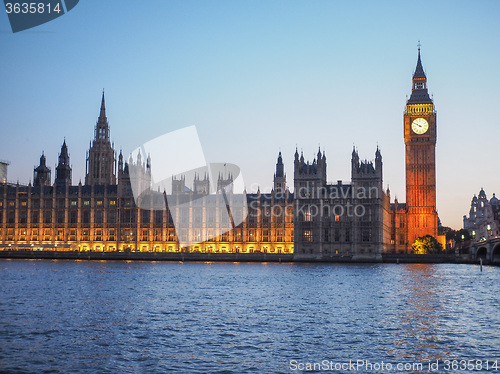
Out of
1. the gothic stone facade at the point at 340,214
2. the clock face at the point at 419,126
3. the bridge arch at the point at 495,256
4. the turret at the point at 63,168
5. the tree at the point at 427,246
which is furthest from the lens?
the turret at the point at 63,168

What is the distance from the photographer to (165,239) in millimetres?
151875

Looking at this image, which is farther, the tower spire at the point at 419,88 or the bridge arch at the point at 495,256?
the tower spire at the point at 419,88

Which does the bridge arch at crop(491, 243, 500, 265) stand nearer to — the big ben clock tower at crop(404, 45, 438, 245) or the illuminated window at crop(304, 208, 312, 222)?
the big ben clock tower at crop(404, 45, 438, 245)

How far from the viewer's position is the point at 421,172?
16662cm

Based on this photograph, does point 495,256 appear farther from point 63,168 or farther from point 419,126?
point 63,168

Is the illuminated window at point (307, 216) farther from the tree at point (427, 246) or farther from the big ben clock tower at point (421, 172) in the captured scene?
the big ben clock tower at point (421, 172)

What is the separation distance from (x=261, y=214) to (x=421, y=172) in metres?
50.0

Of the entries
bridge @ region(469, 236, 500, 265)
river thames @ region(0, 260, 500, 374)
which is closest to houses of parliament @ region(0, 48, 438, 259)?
bridge @ region(469, 236, 500, 265)

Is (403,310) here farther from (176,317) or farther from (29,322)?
(29,322)

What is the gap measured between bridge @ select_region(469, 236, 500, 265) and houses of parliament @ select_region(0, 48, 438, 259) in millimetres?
20434

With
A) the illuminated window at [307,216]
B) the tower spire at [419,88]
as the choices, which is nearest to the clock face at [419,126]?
the tower spire at [419,88]

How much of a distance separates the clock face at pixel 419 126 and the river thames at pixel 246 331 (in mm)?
120338

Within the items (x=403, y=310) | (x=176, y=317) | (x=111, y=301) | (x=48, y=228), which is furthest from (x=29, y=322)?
(x=48, y=228)

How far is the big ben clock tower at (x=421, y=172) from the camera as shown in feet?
541
